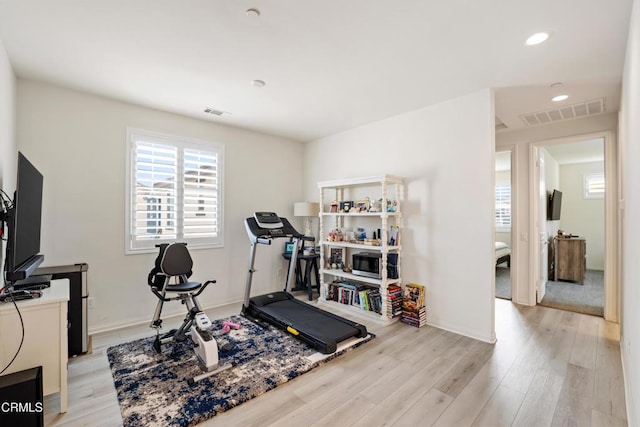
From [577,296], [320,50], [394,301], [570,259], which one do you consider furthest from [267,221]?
[570,259]

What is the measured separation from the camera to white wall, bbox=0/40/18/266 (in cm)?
222

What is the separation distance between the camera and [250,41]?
225 cm

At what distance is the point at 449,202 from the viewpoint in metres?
3.34

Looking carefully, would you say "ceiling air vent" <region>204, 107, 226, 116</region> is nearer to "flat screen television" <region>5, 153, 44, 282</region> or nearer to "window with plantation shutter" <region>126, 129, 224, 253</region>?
"window with plantation shutter" <region>126, 129, 224, 253</region>

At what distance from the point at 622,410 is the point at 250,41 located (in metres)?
3.74

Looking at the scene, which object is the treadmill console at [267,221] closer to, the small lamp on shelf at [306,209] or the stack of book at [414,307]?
the small lamp on shelf at [306,209]

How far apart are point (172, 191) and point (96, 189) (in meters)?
0.80

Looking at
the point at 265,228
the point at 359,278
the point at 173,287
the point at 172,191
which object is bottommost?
the point at 359,278

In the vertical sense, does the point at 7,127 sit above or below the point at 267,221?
above

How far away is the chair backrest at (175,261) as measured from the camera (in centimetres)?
279

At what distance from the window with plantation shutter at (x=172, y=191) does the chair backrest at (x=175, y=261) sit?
99 centimetres

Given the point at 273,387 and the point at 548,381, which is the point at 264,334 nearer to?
the point at 273,387

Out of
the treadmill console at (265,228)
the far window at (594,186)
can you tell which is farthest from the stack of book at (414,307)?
the far window at (594,186)

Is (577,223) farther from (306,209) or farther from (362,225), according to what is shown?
(306,209)
